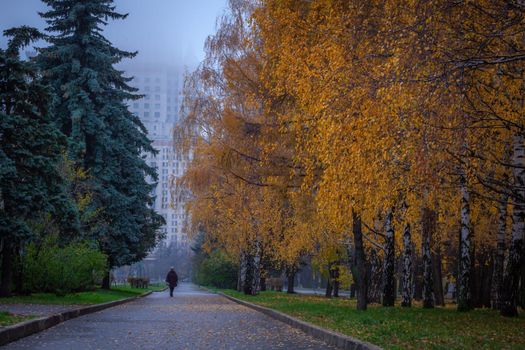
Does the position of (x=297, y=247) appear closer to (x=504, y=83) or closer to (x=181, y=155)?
(x=181, y=155)

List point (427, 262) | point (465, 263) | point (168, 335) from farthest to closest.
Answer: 1. point (427, 262)
2. point (465, 263)
3. point (168, 335)

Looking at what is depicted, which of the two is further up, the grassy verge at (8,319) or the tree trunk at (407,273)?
the tree trunk at (407,273)

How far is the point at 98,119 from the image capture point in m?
36.2

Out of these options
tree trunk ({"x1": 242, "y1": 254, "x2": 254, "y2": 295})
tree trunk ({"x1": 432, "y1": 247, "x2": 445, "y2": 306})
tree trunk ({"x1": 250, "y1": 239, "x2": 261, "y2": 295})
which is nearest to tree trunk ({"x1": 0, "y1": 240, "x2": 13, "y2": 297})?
tree trunk ({"x1": 250, "y1": 239, "x2": 261, "y2": 295})

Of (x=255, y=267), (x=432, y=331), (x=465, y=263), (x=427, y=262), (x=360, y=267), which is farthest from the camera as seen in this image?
(x=255, y=267)

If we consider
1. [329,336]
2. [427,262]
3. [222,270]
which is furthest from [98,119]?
[222,270]

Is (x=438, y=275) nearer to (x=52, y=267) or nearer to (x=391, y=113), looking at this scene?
(x=52, y=267)

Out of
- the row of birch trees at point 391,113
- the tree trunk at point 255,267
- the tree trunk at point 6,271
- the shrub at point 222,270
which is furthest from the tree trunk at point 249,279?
the shrub at point 222,270

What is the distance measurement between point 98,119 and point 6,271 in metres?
13.2

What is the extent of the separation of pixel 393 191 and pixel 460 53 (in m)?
3.47

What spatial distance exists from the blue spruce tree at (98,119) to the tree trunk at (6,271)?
354 inches

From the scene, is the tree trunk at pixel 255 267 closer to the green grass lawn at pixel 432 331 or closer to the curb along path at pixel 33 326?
the curb along path at pixel 33 326

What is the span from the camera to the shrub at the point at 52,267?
25703 mm

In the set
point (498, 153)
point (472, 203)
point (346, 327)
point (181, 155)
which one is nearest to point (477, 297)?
point (472, 203)
